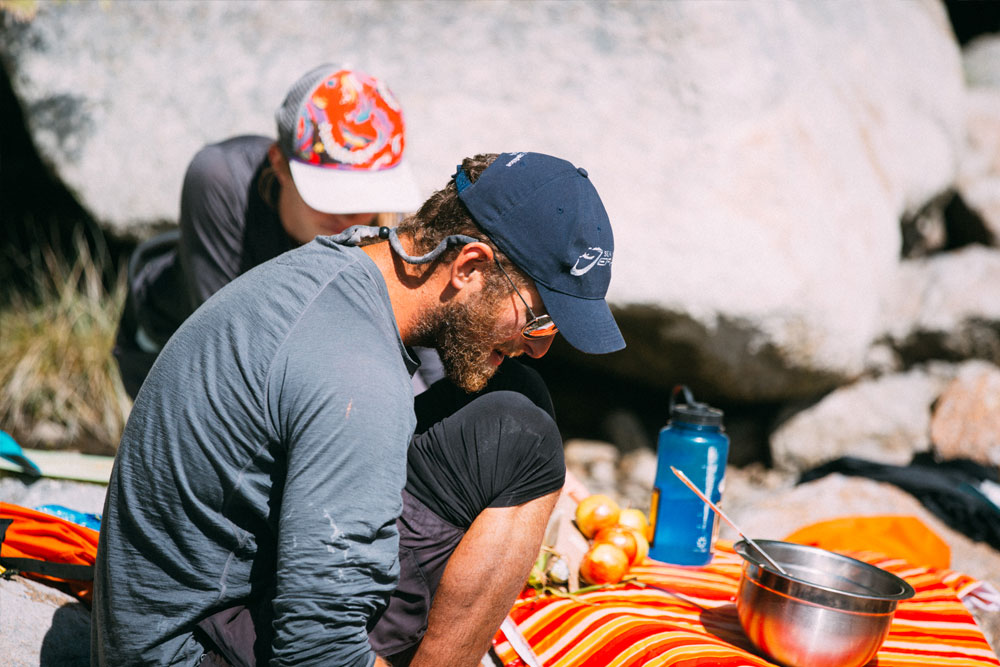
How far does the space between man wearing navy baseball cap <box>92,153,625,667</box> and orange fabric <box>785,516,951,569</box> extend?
5.68 ft

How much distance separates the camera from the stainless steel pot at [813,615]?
2113 mm

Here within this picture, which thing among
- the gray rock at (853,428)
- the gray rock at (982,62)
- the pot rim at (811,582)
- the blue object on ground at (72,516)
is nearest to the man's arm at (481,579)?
the pot rim at (811,582)

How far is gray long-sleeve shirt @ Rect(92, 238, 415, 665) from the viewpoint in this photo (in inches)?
57.5

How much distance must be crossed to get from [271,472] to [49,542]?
47.3 inches

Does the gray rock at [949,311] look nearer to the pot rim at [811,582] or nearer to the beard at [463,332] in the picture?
the pot rim at [811,582]

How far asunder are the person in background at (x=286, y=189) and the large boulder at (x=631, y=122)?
1649mm

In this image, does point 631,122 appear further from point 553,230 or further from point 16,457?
point 16,457

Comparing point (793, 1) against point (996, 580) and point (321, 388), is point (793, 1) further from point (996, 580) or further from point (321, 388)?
point (321, 388)

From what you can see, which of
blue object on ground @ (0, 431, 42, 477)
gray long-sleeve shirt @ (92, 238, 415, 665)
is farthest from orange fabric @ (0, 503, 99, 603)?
gray long-sleeve shirt @ (92, 238, 415, 665)

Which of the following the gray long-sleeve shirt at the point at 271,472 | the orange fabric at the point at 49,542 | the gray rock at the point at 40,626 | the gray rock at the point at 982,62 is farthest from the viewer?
the gray rock at the point at 982,62

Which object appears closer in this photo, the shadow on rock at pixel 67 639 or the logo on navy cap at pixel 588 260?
the logo on navy cap at pixel 588 260

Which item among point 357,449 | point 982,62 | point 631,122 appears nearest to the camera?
point 357,449

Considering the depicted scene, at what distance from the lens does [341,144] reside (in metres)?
2.72

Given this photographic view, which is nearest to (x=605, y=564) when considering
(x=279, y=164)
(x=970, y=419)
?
(x=279, y=164)
